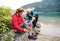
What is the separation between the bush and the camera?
286cm

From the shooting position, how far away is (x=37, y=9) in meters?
2.84

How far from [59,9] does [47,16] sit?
199mm

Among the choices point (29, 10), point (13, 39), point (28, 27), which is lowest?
point (13, 39)

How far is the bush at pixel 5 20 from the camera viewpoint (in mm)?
2857

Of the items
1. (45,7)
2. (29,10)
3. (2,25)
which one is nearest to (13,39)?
(2,25)

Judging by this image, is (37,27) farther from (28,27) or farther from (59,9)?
(59,9)

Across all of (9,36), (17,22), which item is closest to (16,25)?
(17,22)

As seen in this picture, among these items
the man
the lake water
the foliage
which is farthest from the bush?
the lake water

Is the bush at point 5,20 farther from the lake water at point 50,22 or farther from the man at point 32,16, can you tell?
the lake water at point 50,22

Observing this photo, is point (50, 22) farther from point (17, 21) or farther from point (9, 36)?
point (9, 36)

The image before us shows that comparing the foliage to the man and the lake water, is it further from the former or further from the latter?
the lake water

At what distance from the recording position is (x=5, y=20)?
2.87 metres

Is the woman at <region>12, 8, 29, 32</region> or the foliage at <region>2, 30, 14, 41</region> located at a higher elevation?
the woman at <region>12, 8, 29, 32</region>

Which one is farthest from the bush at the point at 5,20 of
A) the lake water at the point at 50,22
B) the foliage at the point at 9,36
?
the lake water at the point at 50,22
